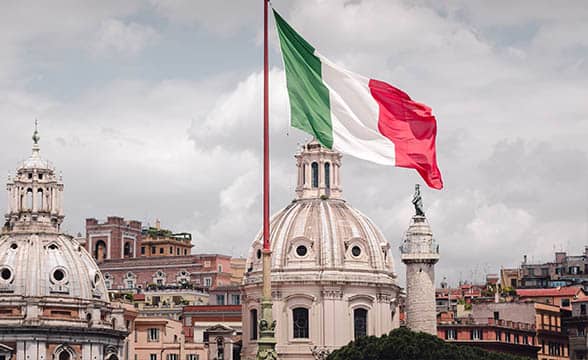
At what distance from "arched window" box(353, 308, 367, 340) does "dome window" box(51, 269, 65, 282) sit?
2281cm

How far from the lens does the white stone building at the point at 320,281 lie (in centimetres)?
10981

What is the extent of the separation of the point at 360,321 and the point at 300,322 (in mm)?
4849

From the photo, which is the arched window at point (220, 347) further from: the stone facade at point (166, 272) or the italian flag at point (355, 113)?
the italian flag at point (355, 113)

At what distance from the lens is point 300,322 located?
363 ft

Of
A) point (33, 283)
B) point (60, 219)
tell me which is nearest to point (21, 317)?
point (33, 283)

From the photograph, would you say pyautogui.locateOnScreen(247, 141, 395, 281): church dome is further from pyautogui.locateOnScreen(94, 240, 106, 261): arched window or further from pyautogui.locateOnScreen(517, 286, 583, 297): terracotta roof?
pyautogui.locateOnScreen(94, 240, 106, 261): arched window

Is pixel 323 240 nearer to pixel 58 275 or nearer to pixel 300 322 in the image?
pixel 300 322

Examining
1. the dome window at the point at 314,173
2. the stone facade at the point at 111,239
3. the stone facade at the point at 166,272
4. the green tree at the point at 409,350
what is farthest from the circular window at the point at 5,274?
the stone facade at the point at 111,239

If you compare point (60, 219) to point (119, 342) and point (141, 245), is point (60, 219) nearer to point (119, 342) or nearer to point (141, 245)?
point (119, 342)

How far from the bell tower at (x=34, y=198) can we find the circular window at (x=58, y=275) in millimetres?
4335

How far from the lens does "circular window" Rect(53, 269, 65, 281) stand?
10506cm

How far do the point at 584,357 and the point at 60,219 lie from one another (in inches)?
1756

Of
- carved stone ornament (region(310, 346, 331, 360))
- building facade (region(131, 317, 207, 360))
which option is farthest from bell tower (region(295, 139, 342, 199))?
building facade (region(131, 317, 207, 360))

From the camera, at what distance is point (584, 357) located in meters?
119
